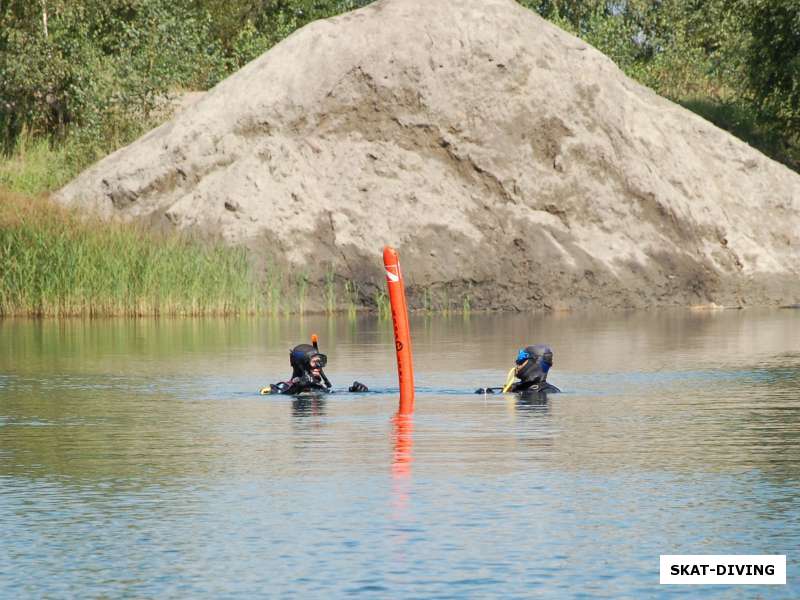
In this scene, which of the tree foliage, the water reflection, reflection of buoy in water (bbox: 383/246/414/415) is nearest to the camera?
the water reflection

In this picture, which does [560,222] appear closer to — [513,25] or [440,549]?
[513,25]

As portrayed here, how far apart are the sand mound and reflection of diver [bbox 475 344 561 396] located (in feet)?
76.4

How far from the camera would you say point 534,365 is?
20.7 metres

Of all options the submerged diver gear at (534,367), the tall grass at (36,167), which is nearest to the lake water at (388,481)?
the submerged diver gear at (534,367)

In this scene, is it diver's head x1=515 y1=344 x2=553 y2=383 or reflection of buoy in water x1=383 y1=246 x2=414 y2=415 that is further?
diver's head x1=515 y1=344 x2=553 y2=383

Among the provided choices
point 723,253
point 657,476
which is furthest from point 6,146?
point 657,476

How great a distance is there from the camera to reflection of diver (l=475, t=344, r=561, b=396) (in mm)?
20625

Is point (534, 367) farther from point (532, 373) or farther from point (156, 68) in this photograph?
point (156, 68)

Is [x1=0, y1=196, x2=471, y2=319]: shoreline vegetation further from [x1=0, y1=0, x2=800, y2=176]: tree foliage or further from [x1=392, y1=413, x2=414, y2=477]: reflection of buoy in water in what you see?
[x1=392, y1=413, x2=414, y2=477]: reflection of buoy in water

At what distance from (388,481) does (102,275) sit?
26492mm

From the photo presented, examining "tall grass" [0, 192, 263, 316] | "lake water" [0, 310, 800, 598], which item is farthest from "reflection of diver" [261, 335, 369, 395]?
"tall grass" [0, 192, 263, 316]

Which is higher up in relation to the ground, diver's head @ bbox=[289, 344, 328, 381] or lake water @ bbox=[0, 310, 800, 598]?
diver's head @ bbox=[289, 344, 328, 381]

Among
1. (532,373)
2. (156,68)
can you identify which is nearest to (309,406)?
(532,373)

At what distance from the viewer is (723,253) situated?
46.6 meters
